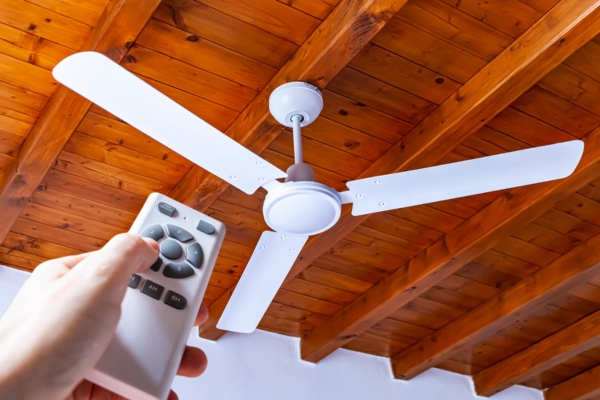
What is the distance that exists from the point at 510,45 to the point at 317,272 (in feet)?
3.95

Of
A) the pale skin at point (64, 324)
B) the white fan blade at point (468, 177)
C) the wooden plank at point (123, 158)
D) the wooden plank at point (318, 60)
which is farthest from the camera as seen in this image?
the wooden plank at point (123, 158)

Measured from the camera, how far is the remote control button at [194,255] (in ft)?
3.04

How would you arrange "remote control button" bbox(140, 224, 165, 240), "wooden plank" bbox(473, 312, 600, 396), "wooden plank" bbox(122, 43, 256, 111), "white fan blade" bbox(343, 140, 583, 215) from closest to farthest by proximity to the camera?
"remote control button" bbox(140, 224, 165, 240) < "white fan blade" bbox(343, 140, 583, 215) < "wooden plank" bbox(122, 43, 256, 111) < "wooden plank" bbox(473, 312, 600, 396)

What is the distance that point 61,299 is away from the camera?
63cm

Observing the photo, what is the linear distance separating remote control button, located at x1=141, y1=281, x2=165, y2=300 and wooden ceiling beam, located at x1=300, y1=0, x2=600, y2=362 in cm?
112

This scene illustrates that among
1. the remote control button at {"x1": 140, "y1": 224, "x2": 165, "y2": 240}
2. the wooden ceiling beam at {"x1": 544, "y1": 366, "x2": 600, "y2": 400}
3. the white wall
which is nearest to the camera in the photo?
the remote control button at {"x1": 140, "y1": 224, "x2": 165, "y2": 240}

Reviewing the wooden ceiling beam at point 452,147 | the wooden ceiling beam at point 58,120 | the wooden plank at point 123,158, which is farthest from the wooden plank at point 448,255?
the wooden ceiling beam at point 58,120

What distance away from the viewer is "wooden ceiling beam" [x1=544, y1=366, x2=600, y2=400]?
3162 millimetres

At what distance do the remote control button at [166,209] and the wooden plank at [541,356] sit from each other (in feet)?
7.89

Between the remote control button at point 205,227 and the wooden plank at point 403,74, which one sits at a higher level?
the wooden plank at point 403,74

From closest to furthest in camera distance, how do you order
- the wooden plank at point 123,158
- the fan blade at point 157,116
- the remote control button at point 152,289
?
the remote control button at point 152,289, the fan blade at point 157,116, the wooden plank at point 123,158

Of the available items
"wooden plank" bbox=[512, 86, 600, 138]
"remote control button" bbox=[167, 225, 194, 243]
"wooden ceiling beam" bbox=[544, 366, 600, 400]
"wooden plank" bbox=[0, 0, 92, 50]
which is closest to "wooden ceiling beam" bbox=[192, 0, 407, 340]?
"wooden plank" bbox=[0, 0, 92, 50]

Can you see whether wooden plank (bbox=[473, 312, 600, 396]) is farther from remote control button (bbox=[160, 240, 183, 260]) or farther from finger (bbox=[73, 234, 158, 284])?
finger (bbox=[73, 234, 158, 284])

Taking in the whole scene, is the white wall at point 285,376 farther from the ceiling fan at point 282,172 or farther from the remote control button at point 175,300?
the remote control button at point 175,300
